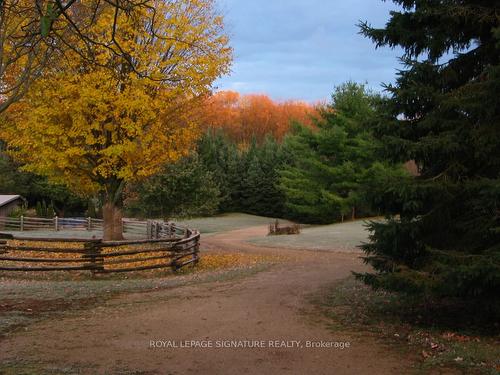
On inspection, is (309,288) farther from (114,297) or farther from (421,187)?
(421,187)

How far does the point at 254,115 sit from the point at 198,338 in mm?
89497

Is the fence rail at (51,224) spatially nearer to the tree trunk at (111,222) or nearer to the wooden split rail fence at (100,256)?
the tree trunk at (111,222)

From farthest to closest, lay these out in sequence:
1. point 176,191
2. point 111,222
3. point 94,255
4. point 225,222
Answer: point 225,222 → point 176,191 → point 111,222 → point 94,255

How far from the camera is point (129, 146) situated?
67.6 feet

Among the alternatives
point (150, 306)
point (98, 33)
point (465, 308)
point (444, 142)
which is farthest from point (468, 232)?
point (98, 33)

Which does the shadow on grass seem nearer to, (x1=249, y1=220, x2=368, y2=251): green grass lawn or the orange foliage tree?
(x1=249, y1=220, x2=368, y2=251): green grass lawn

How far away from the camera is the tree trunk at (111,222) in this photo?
2406 centimetres

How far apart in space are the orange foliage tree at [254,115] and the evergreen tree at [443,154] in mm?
80764

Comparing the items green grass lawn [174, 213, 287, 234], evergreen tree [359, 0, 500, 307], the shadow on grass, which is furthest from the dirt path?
green grass lawn [174, 213, 287, 234]

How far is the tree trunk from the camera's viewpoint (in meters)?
24.1

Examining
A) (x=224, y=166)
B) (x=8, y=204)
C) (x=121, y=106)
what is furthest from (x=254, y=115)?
(x=121, y=106)

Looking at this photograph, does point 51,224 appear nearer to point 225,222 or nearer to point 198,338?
point 225,222

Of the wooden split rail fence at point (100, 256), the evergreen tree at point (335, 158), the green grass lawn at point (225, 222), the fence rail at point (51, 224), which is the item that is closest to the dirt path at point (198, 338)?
the wooden split rail fence at point (100, 256)

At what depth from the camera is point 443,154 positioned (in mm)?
8406
